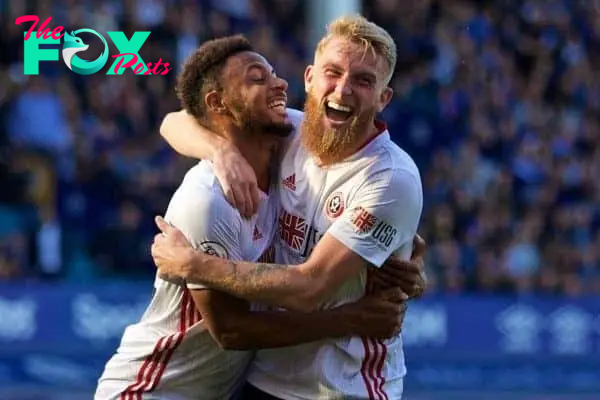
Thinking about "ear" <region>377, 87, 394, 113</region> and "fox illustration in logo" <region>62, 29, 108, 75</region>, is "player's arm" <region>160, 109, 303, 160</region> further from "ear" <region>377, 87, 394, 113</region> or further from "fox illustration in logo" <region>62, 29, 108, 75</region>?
"fox illustration in logo" <region>62, 29, 108, 75</region>

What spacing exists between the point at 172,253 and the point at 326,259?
59 cm

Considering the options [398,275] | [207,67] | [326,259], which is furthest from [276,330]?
[207,67]

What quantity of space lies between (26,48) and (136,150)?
1.48m

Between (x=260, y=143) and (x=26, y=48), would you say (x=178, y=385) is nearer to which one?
(x=260, y=143)

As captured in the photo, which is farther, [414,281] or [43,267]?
[43,267]

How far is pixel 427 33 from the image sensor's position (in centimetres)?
1586

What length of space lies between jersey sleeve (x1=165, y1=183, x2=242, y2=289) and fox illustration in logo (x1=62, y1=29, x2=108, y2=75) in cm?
685

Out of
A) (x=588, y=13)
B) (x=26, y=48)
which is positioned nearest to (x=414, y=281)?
(x=26, y=48)

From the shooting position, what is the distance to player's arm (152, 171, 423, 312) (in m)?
5.65

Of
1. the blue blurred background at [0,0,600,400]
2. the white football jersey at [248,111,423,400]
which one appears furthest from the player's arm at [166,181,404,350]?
the blue blurred background at [0,0,600,400]

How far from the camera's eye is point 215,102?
6.10 m

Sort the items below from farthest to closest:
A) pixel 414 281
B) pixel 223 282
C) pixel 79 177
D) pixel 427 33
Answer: pixel 427 33
pixel 79 177
pixel 414 281
pixel 223 282

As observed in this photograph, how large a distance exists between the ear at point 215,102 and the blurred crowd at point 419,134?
7.40 m

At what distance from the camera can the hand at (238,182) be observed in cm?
578
